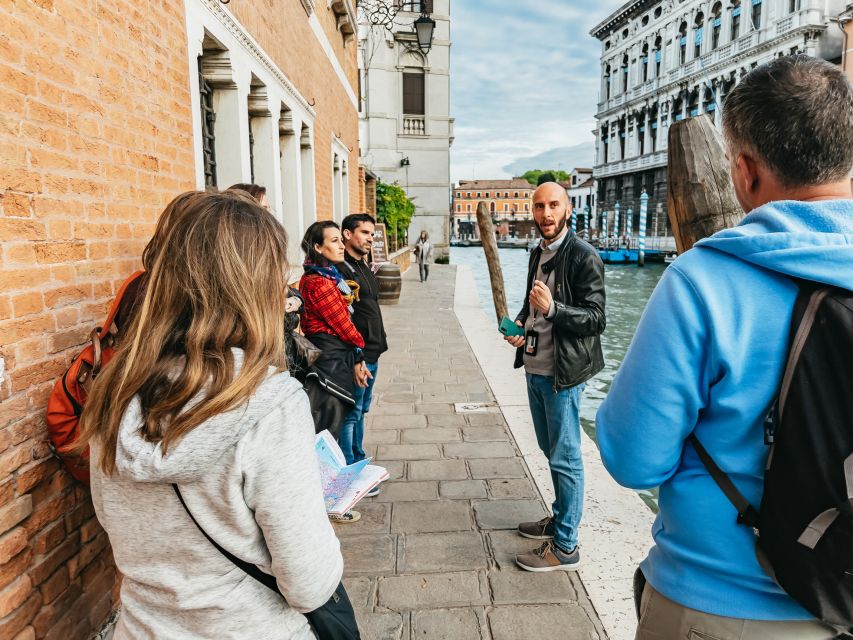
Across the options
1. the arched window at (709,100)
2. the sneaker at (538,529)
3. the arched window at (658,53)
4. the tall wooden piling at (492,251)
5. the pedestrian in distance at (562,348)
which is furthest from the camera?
the arched window at (658,53)

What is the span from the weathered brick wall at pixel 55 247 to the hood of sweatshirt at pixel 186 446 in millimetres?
980

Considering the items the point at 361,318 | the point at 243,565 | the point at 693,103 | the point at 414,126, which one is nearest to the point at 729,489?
the point at 243,565

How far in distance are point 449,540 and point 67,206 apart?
2575 millimetres

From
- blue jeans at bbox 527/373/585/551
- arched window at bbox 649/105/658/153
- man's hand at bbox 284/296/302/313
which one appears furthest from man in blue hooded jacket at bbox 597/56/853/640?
arched window at bbox 649/105/658/153

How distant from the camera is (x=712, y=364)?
3.81 ft

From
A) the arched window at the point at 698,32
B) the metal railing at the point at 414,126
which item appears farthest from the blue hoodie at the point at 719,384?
the arched window at the point at 698,32

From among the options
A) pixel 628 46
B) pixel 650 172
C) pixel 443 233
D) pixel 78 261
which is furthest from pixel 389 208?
pixel 628 46

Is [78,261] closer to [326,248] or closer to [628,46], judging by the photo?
[326,248]

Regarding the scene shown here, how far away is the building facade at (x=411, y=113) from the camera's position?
31.9m

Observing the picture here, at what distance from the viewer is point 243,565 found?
131cm

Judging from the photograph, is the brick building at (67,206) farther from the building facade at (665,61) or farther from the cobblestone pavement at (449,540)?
the building facade at (665,61)

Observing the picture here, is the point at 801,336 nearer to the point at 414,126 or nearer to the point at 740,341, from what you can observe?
the point at 740,341

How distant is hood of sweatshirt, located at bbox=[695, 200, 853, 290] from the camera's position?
1.05 meters

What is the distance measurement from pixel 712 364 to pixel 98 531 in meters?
2.50
